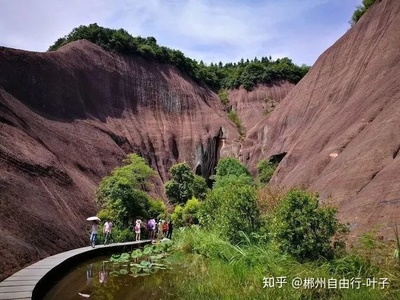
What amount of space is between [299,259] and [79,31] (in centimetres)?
5086

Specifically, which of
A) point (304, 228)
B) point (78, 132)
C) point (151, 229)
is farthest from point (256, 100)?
point (304, 228)

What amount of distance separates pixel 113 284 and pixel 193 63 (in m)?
56.3

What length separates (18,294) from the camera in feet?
31.0

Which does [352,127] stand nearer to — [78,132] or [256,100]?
[78,132]

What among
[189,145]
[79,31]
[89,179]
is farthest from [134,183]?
[79,31]

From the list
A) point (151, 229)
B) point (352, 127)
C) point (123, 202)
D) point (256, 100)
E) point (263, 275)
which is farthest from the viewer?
point (256, 100)

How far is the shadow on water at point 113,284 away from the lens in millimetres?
11052

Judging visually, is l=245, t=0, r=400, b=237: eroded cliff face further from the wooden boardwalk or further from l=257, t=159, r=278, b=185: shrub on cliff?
the wooden boardwalk

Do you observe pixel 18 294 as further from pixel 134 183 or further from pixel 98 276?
pixel 134 183

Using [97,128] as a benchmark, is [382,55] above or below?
above

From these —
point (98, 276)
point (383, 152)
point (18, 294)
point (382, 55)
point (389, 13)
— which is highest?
point (389, 13)

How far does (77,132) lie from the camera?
40188mm

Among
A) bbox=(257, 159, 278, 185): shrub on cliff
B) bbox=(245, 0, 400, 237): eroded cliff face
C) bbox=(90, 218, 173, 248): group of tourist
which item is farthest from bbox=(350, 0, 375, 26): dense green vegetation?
bbox=(90, 218, 173, 248): group of tourist

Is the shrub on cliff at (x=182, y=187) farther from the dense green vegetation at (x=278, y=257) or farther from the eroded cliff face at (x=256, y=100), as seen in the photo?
the eroded cliff face at (x=256, y=100)
